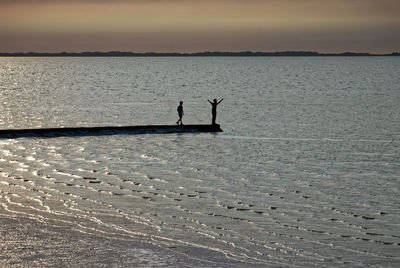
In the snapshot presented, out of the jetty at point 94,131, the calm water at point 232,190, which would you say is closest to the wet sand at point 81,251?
the calm water at point 232,190

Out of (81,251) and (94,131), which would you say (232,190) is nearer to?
(81,251)

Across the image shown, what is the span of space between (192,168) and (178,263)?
45.8 ft

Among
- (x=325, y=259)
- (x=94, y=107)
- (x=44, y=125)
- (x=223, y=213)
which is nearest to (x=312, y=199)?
(x=223, y=213)

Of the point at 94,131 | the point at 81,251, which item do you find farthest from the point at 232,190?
the point at 94,131

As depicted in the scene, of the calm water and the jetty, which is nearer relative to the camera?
the calm water

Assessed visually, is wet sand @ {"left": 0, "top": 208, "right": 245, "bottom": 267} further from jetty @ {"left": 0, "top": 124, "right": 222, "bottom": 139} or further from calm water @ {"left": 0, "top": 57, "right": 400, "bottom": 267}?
jetty @ {"left": 0, "top": 124, "right": 222, "bottom": 139}

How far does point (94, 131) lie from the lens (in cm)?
3847

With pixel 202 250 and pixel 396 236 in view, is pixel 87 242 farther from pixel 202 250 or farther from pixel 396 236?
pixel 396 236

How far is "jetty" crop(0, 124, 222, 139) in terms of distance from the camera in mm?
37034

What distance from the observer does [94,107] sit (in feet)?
215

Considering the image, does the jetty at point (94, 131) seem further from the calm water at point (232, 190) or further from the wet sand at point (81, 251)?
the wet sand at point (81, 251)

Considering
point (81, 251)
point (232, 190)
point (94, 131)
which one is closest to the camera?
point (81, 251)

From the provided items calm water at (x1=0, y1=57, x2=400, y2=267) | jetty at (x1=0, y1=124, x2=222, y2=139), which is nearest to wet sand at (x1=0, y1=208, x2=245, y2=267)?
calm water at (x1=0, y1=57, x2=400, y2=267)

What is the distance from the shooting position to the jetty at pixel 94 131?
3703 cm
